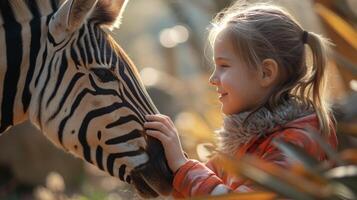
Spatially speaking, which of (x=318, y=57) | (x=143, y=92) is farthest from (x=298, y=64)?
(x=143, y=92)

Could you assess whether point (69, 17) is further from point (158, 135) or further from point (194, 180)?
point (194, 180)

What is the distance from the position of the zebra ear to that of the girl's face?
0.69m

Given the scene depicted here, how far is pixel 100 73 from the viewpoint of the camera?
141 inches

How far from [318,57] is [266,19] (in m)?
0.23

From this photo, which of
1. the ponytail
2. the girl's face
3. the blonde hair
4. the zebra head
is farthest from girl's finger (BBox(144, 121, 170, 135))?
the ponytail

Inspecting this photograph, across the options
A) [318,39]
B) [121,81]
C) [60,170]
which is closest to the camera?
[318,39]

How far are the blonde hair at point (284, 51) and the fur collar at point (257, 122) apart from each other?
→ 33 millimetres

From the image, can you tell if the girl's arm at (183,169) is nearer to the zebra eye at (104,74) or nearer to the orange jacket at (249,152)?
the orange jacket at (249,152)

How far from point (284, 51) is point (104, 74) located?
2.79 ft

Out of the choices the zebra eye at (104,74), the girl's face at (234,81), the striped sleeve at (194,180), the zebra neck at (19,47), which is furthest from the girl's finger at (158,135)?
the zebra neck at (19,47)

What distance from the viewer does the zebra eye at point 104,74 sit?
11.7 feet

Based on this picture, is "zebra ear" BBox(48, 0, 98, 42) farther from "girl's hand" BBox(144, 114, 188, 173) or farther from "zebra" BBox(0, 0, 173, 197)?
"girl's hand" BBox(144, 114, 188, 173)

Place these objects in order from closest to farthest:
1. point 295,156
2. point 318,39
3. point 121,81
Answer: point 295,156
point 318,39
point 121,81

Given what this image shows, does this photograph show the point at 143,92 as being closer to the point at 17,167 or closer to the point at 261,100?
the point at 261,100
